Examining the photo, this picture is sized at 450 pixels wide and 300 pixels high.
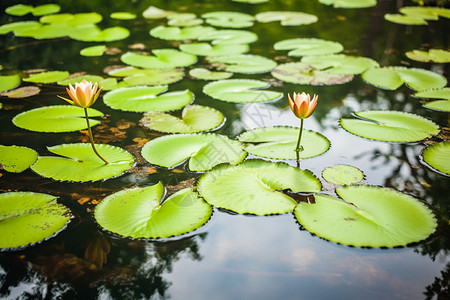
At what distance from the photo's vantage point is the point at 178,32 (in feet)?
12.5

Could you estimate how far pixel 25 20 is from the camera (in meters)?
4.26

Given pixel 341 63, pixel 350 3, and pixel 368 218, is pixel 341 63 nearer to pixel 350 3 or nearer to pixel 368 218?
pixel 368 218

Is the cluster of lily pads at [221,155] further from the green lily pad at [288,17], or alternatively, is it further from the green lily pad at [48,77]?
the green lily pad at [288,17]

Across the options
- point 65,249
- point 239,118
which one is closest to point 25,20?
point 239,118

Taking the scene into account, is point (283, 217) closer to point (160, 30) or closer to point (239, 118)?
point (239, 118)

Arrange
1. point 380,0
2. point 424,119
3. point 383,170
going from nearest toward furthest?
point 383,170
point 424,119
point 380,0

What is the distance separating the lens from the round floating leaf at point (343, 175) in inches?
67.9

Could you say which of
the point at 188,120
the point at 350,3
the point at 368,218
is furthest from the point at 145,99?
the point at 350,3

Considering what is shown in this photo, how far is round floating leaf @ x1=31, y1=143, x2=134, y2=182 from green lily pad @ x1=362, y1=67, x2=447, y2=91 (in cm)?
173

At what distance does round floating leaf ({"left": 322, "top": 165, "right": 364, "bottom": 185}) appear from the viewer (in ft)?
5.66

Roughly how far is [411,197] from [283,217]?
0.52m

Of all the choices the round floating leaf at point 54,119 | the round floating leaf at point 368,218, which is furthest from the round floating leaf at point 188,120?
the round floating leaf at point 368,218

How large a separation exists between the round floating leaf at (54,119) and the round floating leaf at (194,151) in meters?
0.50

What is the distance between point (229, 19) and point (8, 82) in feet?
7.54
